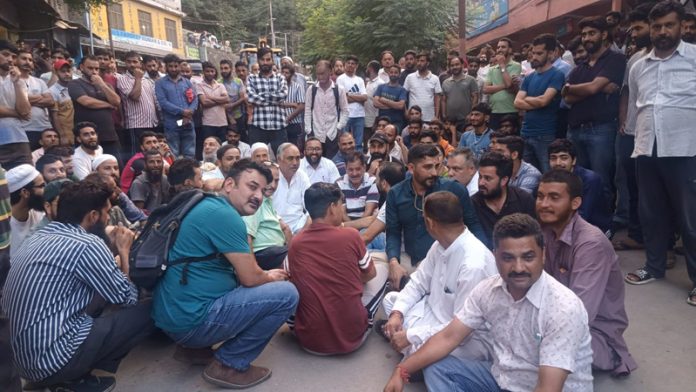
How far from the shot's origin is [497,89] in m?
6.98

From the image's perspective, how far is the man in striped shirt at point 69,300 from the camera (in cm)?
262

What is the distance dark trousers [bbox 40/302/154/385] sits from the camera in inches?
108

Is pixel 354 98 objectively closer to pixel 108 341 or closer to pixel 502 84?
pixel 502 84

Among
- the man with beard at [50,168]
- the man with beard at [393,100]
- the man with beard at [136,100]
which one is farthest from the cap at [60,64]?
the man with beard at [393,100]

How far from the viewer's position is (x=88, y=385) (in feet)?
9.48

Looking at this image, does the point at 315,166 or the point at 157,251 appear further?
the point at 315,166

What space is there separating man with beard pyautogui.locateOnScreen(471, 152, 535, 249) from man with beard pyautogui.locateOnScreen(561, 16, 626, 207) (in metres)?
1.30

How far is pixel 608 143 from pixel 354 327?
3.22 metres

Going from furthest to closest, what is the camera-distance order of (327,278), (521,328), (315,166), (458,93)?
(458,93) < (315,166) < (327,278) < (521,328)

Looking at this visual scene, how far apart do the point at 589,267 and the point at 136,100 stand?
260 inches

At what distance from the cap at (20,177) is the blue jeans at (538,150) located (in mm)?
4747

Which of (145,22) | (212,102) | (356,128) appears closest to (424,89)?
(356,128)

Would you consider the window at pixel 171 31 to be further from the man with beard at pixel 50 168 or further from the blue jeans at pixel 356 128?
the man with beard at pixel 50 168

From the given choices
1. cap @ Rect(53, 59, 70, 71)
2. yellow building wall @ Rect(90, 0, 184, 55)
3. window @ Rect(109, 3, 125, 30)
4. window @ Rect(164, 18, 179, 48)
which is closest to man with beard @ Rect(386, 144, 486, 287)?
cap @ Rect(53, 59, 70, 71)
